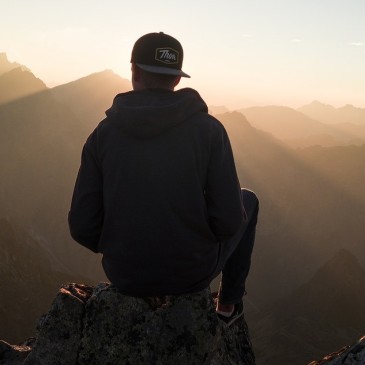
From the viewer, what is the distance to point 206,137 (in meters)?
2.59

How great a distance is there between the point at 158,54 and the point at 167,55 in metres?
0.06

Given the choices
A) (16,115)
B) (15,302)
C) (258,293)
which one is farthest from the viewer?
(16,115)

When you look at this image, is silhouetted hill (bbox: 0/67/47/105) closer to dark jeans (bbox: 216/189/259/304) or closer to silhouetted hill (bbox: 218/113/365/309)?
silhouetted hill (bbox: 218/113/365/309)

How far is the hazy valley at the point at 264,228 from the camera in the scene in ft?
124

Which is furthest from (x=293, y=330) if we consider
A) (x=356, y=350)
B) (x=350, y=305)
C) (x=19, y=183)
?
(x=19, y=183)

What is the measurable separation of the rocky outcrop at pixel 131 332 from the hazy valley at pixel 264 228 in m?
30.3

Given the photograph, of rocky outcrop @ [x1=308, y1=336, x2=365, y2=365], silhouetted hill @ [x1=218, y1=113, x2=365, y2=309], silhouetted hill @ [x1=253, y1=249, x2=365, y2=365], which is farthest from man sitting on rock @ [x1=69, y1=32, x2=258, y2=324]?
silhouetted hill @ [x1=218, y1=113, x2=365, y2=309]

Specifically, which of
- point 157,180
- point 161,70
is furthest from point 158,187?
point 161,70

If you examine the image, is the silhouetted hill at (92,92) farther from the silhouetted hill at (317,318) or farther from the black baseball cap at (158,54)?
the black baseball cap at (158,54)

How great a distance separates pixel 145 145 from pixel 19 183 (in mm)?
85397

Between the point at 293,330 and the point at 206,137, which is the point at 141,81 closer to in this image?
the point at 206,137

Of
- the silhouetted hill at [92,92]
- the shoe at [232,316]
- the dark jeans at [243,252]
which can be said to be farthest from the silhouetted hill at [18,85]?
Result: the dark jeans at [243,252]

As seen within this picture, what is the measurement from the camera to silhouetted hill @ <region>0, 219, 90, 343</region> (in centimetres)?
3058

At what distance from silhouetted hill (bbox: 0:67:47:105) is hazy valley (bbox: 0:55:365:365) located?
0.86ft
